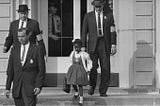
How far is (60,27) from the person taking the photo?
1260cm

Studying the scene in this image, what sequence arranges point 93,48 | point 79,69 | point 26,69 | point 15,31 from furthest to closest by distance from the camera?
point 93,48
point 79,69
point 15,31
point 26,69

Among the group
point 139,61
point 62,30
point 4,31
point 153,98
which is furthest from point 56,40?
point 153,98

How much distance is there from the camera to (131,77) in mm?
11859

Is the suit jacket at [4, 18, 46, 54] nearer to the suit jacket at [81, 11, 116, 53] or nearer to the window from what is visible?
the suit jacket at [81, 11, 116, 53]

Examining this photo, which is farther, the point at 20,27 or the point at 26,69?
the point at 20,27

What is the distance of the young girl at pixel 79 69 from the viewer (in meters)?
9.97

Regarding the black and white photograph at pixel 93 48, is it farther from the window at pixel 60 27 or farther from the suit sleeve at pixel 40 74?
the suit sleeve at pixel 40 74

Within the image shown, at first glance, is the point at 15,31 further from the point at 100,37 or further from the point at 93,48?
the point at 100,37

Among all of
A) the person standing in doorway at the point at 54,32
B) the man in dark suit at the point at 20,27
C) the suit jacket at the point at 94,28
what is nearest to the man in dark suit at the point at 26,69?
the man in dark suit at the point at 20,27

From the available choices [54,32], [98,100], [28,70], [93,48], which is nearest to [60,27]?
[54,32]

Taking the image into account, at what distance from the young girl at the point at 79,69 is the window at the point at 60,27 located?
2.32 m

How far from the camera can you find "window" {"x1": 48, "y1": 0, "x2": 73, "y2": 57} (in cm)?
1256

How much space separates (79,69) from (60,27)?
2772 millimetres

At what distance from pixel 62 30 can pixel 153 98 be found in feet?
10.7
